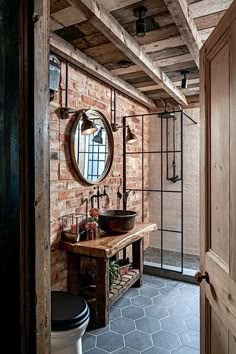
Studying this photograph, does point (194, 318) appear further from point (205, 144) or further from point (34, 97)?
point (34, 97)

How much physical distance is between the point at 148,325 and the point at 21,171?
216cm

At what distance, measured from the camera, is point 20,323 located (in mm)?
791

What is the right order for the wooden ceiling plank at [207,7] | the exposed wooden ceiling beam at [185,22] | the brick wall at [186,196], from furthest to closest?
the brick wall at [186,196], the wooden ceiling plank at [207,7], the exposed wooden ceiling beam at [185,22]

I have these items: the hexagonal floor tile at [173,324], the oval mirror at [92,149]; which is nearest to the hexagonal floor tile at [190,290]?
the hexagonal floor tile at [173,324]

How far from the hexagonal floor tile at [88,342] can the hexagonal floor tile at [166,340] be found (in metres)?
0.49

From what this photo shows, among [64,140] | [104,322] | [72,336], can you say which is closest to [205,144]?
[72,336]

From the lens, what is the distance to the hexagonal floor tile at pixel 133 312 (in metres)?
2.56

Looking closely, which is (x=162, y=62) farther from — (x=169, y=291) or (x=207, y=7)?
(x=169, y=291)

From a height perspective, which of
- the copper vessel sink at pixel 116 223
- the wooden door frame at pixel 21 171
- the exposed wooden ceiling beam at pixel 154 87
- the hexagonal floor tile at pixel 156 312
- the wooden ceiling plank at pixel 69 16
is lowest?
the hexagonal floor tile at pixel 156 312

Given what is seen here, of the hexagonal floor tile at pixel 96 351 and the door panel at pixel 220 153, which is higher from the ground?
the door panel at pixel 220 153

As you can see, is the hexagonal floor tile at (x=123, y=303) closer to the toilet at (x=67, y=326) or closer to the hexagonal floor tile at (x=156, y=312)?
the hexagonal floor tile at (x=156, y=312)

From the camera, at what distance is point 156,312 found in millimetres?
2639

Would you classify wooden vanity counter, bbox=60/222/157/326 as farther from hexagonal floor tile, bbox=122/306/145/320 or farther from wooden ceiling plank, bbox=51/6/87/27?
wooden ceiling plank, bbox=51/6/87/27

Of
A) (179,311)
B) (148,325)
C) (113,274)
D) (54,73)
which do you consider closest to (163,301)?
(179,311)
